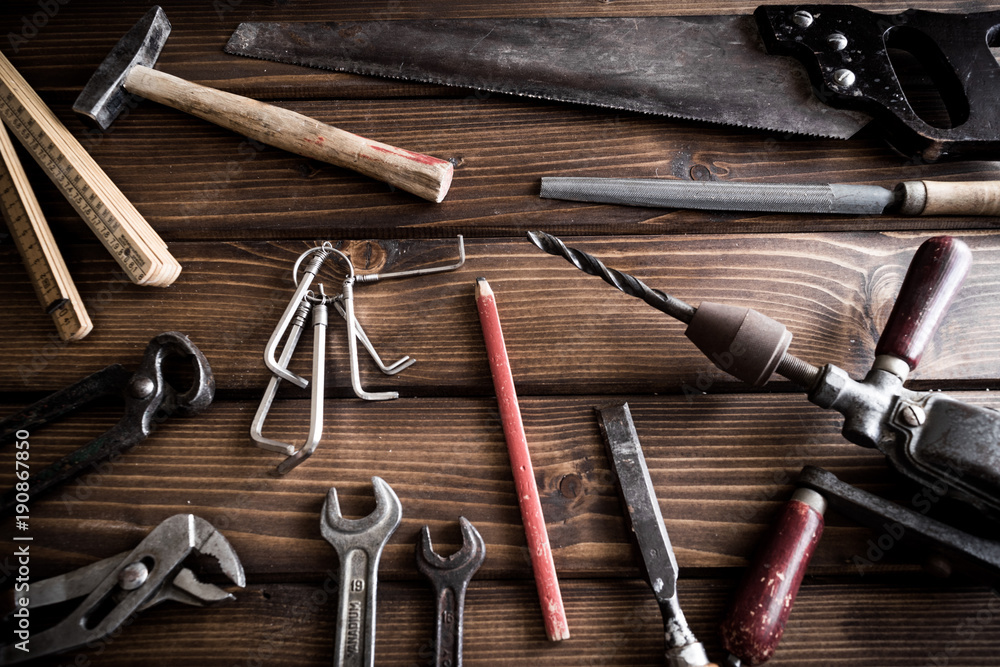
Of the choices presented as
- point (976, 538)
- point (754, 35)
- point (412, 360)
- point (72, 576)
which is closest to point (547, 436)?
point (412, 360)

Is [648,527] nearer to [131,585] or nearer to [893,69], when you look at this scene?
[131,585]

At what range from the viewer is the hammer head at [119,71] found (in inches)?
49.4

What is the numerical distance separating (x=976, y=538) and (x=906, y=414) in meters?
0.21

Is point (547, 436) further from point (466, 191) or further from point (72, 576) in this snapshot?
point (72, 576)

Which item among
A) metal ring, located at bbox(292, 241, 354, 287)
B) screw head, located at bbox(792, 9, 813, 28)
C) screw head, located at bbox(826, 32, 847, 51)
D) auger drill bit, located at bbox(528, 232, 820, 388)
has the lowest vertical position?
metal ring, located at bbox(292, 241, 354, 287)

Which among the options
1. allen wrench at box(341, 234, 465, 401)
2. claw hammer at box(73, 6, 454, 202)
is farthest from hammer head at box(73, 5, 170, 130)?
allen wrench at box(341, 234, 465, 401)

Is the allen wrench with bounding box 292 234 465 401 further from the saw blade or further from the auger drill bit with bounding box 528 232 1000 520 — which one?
the saw blade

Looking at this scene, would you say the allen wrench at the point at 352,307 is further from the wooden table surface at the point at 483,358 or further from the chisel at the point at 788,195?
the chisel at the point at 788,195

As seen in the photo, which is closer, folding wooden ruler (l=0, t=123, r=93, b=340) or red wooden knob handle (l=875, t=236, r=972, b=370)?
red wooden knob handle (l=875, t=236, r=972, b=370)

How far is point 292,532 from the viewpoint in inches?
39.4

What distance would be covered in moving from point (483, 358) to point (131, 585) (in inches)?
27.0

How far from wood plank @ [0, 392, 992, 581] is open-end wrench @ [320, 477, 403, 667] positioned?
0.11ft

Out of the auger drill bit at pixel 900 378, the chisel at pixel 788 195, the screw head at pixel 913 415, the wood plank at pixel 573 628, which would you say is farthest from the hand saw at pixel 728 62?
the wood plank at pixel 573 628

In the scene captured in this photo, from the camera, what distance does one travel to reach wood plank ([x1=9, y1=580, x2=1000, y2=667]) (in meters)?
0.94
